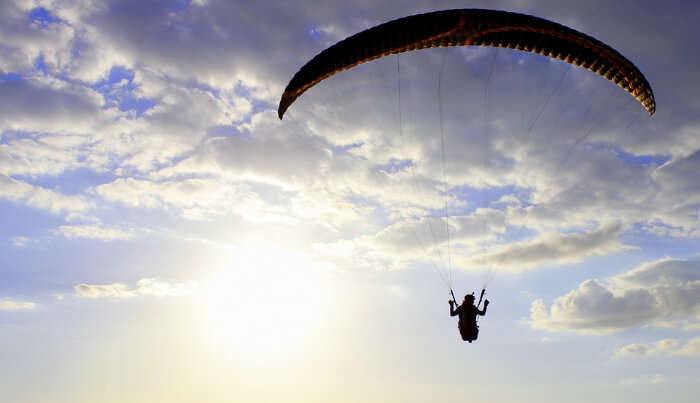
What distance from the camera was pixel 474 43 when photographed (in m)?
18.3

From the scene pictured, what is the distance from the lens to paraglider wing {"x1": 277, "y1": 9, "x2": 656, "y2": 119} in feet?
54.0

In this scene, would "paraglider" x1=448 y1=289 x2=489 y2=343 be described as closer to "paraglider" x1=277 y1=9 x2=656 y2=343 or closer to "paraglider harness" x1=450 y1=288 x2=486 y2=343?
"paraglider harness" x1=450 y1=288 x2=486 y2=343

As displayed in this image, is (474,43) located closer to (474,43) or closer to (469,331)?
(474,43)

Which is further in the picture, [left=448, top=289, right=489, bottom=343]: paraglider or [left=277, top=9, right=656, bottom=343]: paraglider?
[left=448, top=289, right=489, bottom=343]: paraglider

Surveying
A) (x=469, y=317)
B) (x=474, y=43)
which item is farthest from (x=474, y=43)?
(x=469, y=317)

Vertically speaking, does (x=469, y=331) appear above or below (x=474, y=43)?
below

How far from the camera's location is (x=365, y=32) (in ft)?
56.6

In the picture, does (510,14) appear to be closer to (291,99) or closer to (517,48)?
(517,48)

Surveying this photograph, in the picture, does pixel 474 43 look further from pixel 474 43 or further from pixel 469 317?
pixel 469 317

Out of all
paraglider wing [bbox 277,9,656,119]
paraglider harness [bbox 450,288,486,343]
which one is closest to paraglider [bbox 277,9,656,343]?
paraglider wing [bbox 277,9,656,119]

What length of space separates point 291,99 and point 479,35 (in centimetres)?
704

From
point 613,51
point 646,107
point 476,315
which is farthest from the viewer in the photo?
point 476,315

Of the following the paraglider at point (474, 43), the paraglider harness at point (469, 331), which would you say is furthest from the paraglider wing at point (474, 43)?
the paraglider harness at point (469, 331)

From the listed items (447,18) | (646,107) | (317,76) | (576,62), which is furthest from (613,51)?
(317,76)
